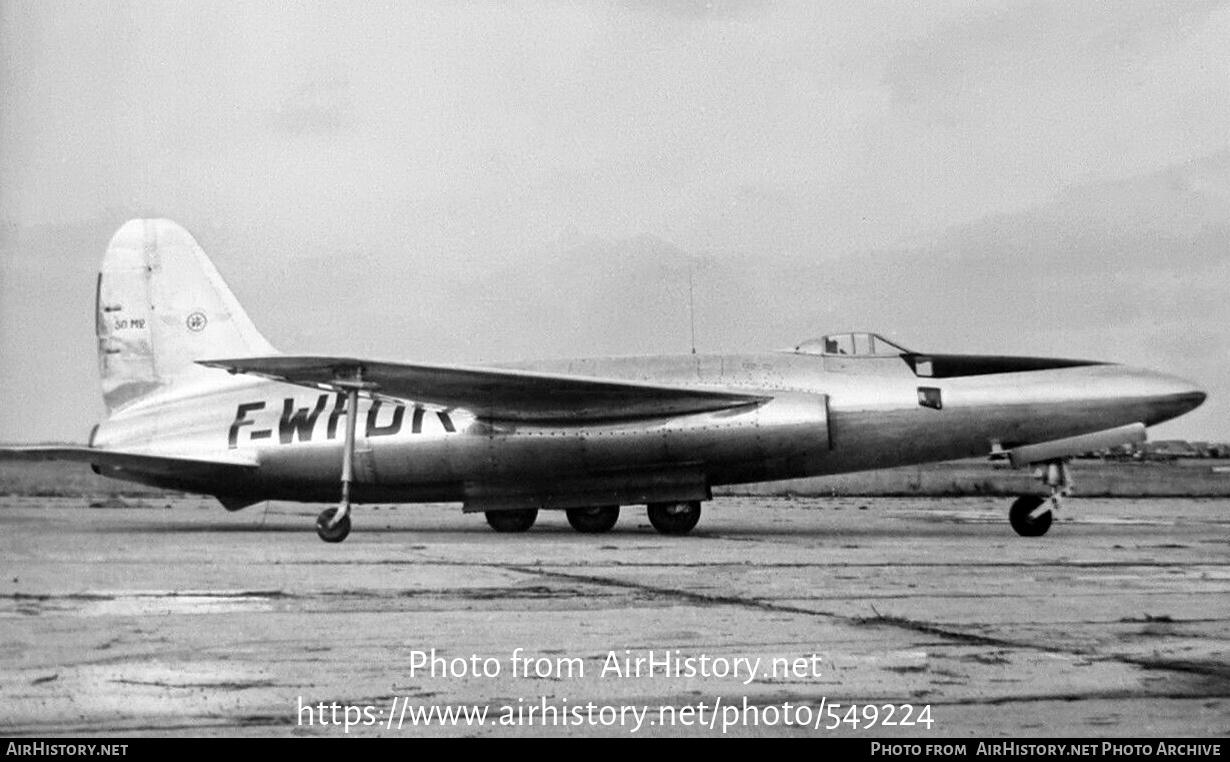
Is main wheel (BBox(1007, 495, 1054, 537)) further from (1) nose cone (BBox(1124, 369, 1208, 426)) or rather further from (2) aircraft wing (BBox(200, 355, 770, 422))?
(2) aircraft wing (BBox(200, 355, 770, 422))

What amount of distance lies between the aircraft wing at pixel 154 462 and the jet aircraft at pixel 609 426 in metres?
→ 0.03

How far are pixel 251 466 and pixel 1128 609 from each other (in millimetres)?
10233

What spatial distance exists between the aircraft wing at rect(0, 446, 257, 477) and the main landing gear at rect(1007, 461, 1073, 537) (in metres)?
8.67

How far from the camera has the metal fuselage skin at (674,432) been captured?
12.2 m

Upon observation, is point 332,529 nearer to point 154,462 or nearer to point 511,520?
point 511,520

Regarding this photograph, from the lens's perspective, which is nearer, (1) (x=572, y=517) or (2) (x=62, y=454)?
(2) (x=62, y=454)

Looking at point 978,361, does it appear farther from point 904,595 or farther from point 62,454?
point 62,454

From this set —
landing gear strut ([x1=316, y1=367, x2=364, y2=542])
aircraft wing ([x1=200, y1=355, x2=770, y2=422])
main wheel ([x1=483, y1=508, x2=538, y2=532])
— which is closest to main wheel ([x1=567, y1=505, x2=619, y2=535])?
main wheel ([x1=483, y1=508, x2=538, y2=532])

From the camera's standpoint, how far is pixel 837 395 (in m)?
12.7

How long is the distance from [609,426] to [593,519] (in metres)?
1.61

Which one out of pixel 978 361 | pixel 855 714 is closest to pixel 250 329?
pixel 978 361

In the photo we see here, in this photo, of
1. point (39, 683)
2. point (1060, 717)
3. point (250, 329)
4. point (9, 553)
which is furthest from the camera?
point (250, 329)

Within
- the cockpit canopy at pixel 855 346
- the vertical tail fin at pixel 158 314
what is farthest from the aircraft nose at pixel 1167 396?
the vertical tail fin at pixel 158 314

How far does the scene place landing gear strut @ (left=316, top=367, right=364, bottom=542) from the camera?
39.3ft
